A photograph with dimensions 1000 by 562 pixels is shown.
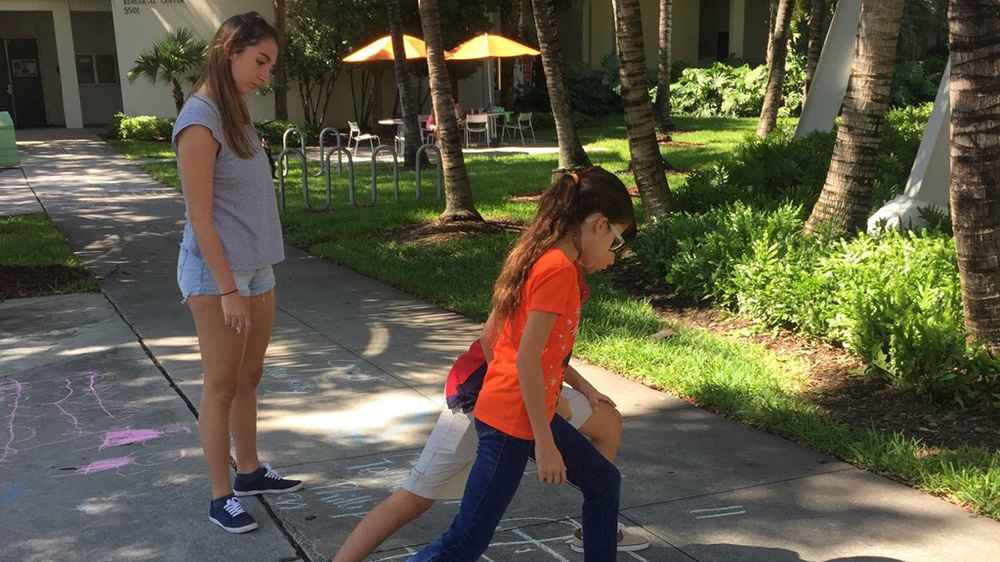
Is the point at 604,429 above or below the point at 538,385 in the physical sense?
below

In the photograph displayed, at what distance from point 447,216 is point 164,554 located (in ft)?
24.1

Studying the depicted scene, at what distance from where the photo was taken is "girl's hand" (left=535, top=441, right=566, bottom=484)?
2766mm

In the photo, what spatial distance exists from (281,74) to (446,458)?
2154 cm

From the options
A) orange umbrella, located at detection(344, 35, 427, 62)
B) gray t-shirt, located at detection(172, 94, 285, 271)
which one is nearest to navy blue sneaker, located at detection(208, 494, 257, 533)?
gray t-shirt, located at detection(172, 94, 285, 271)

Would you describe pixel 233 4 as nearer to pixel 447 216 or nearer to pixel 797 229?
pixel 447 216

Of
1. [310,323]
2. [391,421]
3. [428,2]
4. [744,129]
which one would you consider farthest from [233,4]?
[391,421]

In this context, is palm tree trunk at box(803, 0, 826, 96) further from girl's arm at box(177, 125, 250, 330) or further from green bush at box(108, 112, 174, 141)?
girl's arm at box(177, 125, 250, 330)

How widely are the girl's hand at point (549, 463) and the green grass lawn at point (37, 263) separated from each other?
646 cm

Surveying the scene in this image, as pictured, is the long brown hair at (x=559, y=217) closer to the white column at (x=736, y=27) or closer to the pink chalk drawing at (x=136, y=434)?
the pink chalk drawing at (x=136, y=434)

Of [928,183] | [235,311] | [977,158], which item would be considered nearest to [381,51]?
[928,183]

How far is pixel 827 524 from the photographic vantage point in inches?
149

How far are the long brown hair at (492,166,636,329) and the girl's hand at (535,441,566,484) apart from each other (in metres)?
0.39

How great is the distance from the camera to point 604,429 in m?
3.32

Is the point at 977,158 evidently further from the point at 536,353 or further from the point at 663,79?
the point at 663,79
